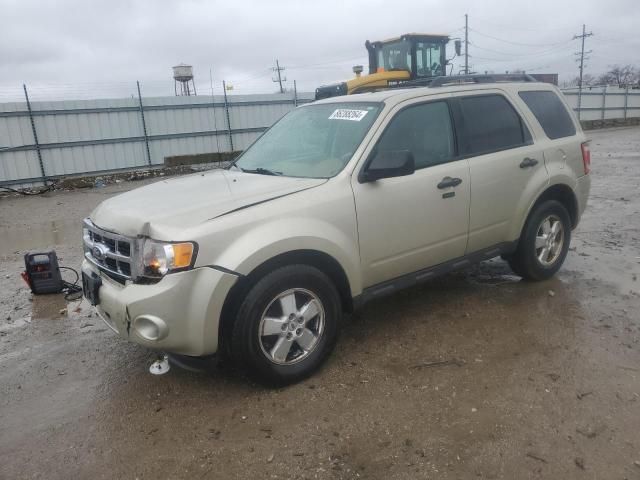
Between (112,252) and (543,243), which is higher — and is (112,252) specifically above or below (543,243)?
above

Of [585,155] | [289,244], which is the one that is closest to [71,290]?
[289,244]

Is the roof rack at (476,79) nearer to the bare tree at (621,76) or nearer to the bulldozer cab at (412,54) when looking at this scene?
the bulldozer cab at (412,54)

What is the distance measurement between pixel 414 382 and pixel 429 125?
1.96 metres

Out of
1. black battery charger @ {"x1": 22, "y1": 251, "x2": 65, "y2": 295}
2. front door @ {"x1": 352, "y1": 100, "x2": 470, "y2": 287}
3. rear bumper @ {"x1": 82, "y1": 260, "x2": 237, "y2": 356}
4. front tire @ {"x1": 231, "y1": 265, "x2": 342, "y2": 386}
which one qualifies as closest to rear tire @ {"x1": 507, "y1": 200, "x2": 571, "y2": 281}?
front door @ {"x1": 352, "y1": 100, "x2": 470, "y2": 287}

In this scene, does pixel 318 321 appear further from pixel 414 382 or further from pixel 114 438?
pixel 114 438

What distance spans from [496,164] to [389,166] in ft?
4.35

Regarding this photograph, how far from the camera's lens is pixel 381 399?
125 inches

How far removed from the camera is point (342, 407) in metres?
3.11

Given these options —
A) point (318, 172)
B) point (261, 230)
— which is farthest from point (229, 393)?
point (318, 172)

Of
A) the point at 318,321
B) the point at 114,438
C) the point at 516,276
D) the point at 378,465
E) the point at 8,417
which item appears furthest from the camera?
the point at 516,276

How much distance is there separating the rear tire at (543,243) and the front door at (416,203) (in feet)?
2.82

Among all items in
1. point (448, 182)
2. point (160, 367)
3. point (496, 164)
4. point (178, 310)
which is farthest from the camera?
point (496, 164)

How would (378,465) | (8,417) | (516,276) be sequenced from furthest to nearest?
(516,276) → (8,417) → (378,465)

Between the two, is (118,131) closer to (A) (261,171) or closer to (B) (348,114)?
(A) (261,171)
